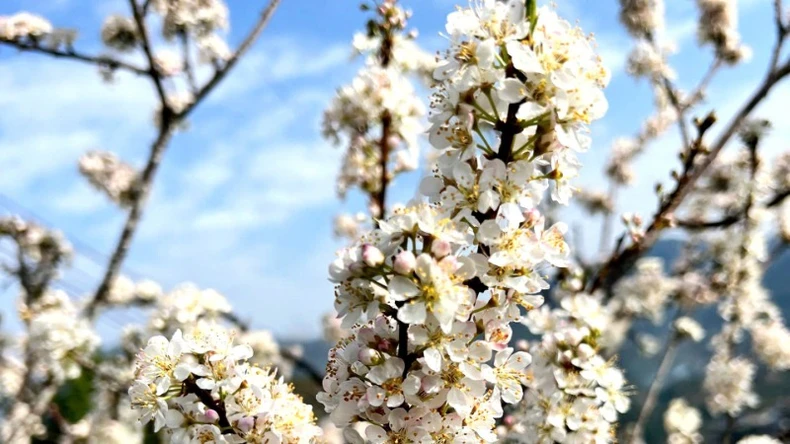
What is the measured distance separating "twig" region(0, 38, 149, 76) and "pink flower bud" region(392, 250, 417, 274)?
8.18 feet

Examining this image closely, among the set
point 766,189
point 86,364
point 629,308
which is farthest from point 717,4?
point 86,364

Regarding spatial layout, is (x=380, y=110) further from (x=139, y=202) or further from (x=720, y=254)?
(x=720, y=254)

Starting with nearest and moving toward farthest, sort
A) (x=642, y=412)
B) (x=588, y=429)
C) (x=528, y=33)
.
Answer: (x=528, y=33) → (x=588, y=429) → (x=642, y=412)

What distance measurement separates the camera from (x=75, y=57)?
294cm

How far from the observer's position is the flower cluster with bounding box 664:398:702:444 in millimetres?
3744

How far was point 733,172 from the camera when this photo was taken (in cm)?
420

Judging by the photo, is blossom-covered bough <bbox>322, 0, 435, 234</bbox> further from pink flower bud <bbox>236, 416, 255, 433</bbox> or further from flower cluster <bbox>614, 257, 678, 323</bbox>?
flower cluster <bbox>614, 257, 678, 323</bbox>

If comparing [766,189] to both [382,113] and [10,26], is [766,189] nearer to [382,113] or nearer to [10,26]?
[382,113]

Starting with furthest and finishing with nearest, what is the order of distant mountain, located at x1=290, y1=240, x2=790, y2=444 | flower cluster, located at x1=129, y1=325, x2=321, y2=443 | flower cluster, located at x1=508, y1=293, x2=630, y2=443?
distant mountain, located at x1=290, y1=240, x2=790, y2=444
flower cluster, located at x1=508, y1=293, x2=630, y2=443
flower cluster, located at x1=129, y1=325, x2=321, y2=443

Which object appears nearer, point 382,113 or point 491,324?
point 491,324

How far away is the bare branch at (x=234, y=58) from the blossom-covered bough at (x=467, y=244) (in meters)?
2.07

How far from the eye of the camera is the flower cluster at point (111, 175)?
4.24m

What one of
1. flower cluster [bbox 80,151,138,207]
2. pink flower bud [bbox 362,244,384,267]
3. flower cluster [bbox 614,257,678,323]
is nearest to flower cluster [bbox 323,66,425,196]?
pink flower bud [bbox 362,244,384,267]

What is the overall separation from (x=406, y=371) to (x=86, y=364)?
2.65 m
